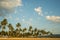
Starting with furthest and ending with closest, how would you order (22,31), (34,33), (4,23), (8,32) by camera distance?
(34,33) → (22,31) → (8,32) → (4,23)

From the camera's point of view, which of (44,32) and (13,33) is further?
(44,32)

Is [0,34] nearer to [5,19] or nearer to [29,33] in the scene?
[5,19]

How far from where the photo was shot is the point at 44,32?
115875 millimetres

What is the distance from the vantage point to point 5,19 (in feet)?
270

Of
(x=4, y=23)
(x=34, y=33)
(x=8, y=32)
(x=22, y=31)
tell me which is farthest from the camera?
(x=34, y=33)

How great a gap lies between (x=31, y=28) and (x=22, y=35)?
7650 mm

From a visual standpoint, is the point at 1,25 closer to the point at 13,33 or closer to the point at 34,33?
the point at 13,33

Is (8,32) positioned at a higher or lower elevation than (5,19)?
lower

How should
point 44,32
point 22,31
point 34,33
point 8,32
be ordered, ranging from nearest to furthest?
point 8,32, point 22,31, point 34,33, point 44,32

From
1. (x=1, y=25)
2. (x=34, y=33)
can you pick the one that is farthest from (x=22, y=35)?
(x=1, y=25)

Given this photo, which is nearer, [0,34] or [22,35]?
[0,34]

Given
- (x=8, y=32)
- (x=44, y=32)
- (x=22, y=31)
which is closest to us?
(x=8, y=32)

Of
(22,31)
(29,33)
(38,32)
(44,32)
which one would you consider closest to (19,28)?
(22,31)

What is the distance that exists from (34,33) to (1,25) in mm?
29592
